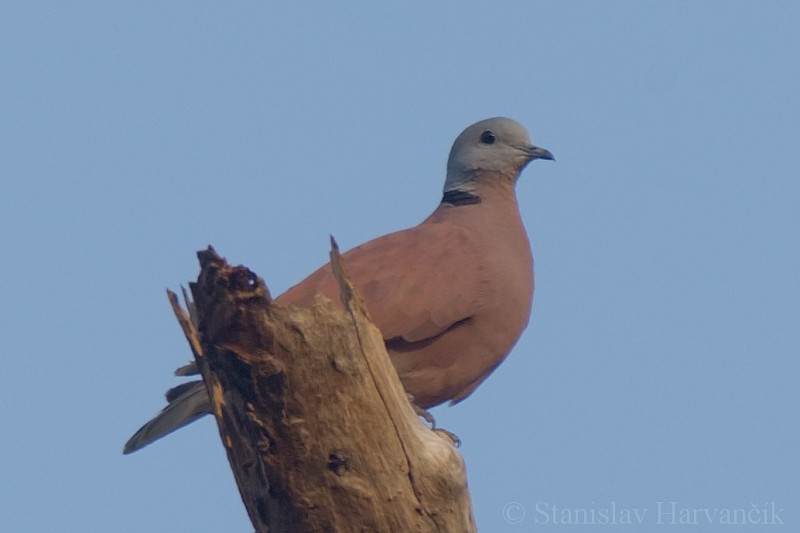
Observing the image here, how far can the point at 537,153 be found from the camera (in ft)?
26.9

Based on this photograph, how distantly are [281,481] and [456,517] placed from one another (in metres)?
0.72

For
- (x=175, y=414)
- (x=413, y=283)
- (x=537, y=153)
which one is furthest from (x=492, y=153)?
(x=175, y=414)

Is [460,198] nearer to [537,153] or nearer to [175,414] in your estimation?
[537,153]

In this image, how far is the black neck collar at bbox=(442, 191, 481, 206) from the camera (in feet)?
26.2

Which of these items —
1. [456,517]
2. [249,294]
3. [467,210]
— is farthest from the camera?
[467,210]

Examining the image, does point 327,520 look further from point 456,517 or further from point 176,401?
point 176,401

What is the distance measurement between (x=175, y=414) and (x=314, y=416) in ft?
7.28

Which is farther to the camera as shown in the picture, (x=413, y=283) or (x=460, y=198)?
(x=460, y=198)

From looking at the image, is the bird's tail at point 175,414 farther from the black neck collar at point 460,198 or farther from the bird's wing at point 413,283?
the black neck collar at point 460,198

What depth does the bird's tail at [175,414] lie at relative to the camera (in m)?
6.27

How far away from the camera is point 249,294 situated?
13.6 feet

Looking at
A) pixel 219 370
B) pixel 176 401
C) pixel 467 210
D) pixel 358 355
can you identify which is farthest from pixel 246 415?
pixel 467 210

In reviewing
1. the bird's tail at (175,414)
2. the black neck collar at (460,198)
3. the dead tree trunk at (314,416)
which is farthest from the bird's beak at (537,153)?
the dead tree trunk at (314,416)

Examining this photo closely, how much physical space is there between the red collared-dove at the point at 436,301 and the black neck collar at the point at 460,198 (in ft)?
1.67
